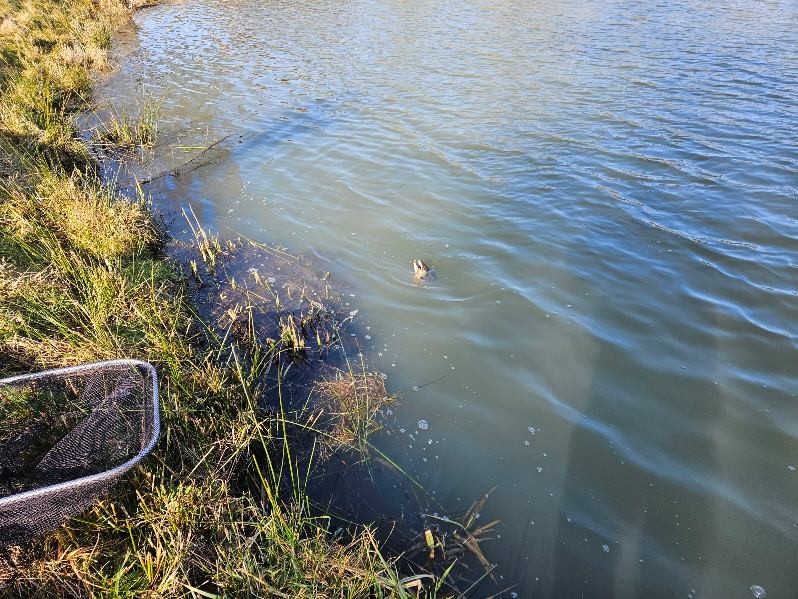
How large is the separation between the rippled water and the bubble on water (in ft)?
0.15

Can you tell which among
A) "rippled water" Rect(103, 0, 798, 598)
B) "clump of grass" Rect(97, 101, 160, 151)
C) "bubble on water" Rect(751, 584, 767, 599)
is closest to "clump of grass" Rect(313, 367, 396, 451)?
"rippled water" Rect(103, 0, 798, 598)

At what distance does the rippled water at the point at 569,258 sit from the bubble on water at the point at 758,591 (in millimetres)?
45

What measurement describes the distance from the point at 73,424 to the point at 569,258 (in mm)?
5850

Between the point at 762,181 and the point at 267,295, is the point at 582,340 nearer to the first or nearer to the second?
the point at 267,295

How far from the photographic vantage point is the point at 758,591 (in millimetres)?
3389

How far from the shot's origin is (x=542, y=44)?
16250 mm

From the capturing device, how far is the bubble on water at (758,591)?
3.37 m

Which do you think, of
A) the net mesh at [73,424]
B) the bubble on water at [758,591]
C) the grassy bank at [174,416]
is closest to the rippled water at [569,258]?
the bubble on water at [758,591]

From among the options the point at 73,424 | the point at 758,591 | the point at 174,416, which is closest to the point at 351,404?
the point at 174,416

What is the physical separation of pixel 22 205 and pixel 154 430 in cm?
516

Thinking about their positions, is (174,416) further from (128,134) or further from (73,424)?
(128,134)

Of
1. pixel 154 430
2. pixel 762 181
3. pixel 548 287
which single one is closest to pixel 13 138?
pixel 154 430

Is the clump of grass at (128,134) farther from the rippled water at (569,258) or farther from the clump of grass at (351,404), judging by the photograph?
the clump of grass at (351,404)

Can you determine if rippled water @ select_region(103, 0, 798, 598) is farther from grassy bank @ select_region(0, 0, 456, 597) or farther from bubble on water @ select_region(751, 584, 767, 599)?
grassy bank @ select_region(0, 0, 456, 597)
